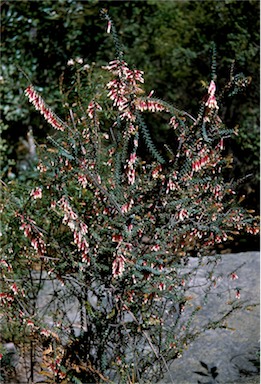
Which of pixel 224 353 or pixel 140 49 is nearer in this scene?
pixel 224 353

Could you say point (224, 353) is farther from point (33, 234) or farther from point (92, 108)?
point (92, 108)

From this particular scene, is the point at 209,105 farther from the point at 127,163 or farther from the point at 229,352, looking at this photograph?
the point at 229,352

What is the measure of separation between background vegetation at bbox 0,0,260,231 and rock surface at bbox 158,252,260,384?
8.05ft

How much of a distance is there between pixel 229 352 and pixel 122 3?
4318 millimetres

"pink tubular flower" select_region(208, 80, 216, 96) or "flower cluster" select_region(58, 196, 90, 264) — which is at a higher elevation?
"pink tubular flower" select_region(208, 80, 216, 96)

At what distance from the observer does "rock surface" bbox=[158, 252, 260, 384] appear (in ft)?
10.8

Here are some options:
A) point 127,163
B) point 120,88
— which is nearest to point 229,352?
point 127,163

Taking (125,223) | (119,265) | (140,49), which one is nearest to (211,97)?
(125,223)

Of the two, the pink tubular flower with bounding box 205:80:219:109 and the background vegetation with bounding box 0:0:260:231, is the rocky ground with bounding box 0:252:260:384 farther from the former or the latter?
the background vegetation with bounding box 0:0:260:231

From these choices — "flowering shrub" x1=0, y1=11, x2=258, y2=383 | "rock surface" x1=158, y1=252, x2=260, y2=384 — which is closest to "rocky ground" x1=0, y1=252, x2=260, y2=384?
"rock surface" x1=158, y1=252, x2=260, y2=384

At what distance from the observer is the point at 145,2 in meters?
6.92

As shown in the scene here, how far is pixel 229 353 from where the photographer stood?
3.52 meters

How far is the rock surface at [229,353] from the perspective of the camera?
10.8 feet

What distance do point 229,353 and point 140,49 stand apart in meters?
4.24
